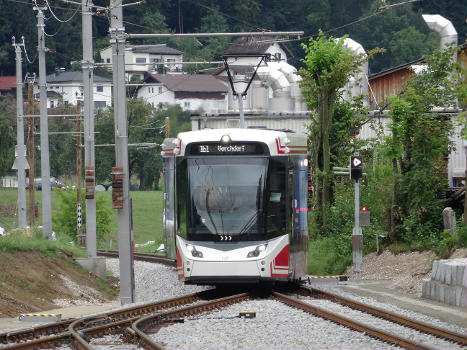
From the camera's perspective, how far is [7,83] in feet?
347

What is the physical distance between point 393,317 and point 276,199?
480 cm

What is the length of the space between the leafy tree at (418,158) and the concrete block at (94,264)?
950 cm

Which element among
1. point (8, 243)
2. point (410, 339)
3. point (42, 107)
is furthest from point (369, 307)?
point (42, 107)

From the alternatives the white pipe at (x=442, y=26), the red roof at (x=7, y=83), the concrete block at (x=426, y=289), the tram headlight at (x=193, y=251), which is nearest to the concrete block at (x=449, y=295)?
the concrete block at (x=426, y=289)

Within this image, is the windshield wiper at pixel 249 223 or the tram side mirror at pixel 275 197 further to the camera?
the tram side mirror at pixel 275 197

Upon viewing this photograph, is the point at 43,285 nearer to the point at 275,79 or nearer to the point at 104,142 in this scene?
the point at 275,79

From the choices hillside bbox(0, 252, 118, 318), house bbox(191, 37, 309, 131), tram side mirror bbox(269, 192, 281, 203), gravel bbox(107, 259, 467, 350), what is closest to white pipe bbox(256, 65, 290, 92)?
house bbox(191, 37, 309, 131)

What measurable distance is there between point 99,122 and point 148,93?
18.7 m

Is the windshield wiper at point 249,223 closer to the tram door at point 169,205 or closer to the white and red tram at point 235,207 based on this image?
the white and red tram at point 235,207

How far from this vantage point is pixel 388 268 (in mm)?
27031

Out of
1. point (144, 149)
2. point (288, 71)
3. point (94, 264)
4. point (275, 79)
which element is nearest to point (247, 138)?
point (94, 264)

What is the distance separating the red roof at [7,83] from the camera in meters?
105

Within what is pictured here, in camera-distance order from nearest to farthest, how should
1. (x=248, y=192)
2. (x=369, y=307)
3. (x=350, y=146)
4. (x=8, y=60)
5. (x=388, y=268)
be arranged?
(x=369, y=307) < (x=248, y=192) < (x=388, y=268) < (x=350, y=146) < (x=8, y=60)

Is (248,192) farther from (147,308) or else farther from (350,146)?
(350,146)
